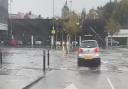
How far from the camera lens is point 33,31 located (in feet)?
341

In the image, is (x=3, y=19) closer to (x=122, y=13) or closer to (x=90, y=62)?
(x=122, y=13)

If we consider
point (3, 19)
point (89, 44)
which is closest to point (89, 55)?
point (89, 44)

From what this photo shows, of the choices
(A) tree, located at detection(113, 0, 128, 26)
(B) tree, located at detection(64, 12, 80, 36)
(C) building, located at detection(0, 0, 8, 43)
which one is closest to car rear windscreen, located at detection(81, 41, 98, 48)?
(B) tree, located at detection(64, 12, 80, 36)

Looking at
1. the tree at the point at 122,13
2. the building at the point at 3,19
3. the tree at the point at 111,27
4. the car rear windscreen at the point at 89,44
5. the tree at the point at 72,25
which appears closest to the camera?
the car rear windscreen at the point at 89,44

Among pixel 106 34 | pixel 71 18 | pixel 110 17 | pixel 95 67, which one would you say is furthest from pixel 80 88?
pixel 110 17

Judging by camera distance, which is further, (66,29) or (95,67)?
(66,29)

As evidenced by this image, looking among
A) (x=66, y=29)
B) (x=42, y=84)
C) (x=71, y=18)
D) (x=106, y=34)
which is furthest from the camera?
(x=106, y=34)

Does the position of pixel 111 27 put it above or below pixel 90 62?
above

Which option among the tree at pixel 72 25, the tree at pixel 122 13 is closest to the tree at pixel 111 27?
the tree at pixel 72 25

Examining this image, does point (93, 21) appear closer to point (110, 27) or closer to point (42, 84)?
point (110, 27)

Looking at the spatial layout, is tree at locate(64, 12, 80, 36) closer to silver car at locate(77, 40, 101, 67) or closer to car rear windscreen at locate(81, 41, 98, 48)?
car rear windscreen at locate(81, 41, 98, 48)

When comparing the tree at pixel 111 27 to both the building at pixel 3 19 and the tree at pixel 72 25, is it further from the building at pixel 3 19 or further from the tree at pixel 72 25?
the building at pixel 3 19

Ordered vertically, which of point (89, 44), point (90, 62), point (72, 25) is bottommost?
point (90, 62)

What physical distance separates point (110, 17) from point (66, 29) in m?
27.9
